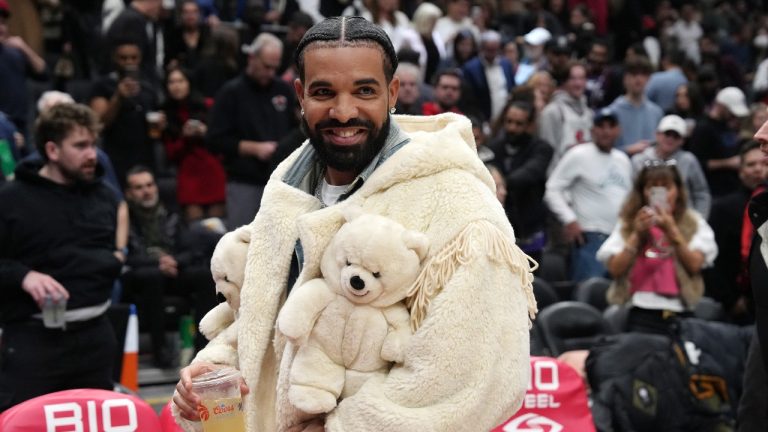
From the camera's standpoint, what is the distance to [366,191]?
279cm

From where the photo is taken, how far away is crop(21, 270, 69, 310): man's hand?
563 centimetres

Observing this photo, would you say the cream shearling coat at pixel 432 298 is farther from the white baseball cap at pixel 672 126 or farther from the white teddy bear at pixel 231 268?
the white baseball cap at pixel 672 126

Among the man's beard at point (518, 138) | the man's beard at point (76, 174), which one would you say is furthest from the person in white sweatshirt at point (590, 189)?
the man's beard at point (76, 174)

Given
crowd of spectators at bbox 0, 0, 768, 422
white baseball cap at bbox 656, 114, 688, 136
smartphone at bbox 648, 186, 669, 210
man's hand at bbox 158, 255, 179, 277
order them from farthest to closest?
white baseball cap at bbox 656, 114, 688, 136, crowd of spectators at bbox 0, 0, 768, 422, man's hand at bbox 158, 255, 179, 277, smartphone at bbox 648, 186, 669, 210

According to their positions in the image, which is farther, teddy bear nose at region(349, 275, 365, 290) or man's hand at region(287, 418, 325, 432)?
man's hand at region(287, 418, 325, 432)

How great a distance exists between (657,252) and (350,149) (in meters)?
4.73

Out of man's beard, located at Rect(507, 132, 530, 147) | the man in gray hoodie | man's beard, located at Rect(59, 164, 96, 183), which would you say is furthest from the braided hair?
the man in gray hoodie

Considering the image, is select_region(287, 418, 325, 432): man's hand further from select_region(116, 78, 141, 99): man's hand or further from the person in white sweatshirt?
select_region(116, 78, 141, 99): man's hand

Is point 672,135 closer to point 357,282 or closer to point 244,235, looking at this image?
point 244,235

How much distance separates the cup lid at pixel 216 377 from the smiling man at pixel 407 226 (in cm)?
8

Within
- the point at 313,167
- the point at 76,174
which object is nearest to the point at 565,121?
the point at 76,174

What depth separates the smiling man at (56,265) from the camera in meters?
5.76

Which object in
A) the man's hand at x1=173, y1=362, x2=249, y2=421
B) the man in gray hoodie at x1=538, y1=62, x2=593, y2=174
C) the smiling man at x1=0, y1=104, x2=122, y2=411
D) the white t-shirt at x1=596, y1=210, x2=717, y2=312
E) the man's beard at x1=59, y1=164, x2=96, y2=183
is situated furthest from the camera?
the man in gray hoodie at x1=538, y1=62, x2=593, y2=174

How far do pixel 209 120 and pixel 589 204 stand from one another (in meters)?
2.98
